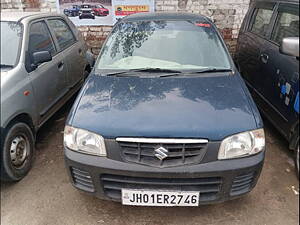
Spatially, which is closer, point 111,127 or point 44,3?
point 111,127

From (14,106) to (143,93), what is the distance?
1274 mm

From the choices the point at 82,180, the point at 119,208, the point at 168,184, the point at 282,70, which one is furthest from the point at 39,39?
the point at 282,70

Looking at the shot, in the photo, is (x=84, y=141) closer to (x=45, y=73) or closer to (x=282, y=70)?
(x=45, y=73)

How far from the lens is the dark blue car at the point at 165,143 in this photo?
6.78 feet

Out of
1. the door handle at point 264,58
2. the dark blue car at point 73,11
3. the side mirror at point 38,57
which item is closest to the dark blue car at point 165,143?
the side mirror at point 38,57

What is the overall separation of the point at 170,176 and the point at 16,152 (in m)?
1.65

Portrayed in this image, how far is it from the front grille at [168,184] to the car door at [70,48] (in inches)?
94.1

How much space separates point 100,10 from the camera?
22.3ft

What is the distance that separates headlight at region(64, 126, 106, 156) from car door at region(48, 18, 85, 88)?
6.72ft

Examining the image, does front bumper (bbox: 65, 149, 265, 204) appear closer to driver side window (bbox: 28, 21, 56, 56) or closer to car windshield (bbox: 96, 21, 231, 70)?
car windshield (bbox: 96, 21, 231, 70)

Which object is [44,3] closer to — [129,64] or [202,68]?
[129,64]

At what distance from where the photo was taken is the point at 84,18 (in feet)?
22.7

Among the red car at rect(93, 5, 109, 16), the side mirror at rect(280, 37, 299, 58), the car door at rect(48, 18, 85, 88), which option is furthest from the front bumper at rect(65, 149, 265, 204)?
the red car at rect(93, 5, 109, 16)

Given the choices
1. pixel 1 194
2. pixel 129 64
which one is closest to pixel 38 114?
pixel 1 194
